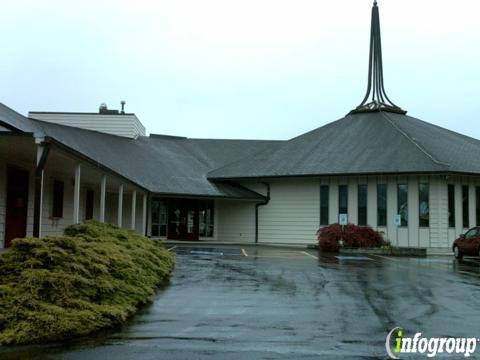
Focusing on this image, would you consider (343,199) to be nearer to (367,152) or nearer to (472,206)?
(367,152)

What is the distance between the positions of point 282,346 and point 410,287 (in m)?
7.14

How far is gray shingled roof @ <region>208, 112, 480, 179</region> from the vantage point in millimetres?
30591

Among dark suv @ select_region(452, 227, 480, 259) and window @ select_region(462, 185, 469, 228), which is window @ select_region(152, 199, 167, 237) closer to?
window @ select_region(462, 185, 469, 228)

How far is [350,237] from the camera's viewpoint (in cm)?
2922

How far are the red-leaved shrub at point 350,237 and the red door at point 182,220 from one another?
8.99 m

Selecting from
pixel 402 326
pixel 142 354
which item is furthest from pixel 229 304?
pixel 142 354

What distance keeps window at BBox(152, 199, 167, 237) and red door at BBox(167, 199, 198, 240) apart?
0.29 meters

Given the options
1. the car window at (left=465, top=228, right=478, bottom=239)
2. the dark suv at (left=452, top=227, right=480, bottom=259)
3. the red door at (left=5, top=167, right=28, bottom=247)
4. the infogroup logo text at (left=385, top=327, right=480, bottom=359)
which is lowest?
the infogroup logo text at (left=385, top=327, right=480, bottom=359)

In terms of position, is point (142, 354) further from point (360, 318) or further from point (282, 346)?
point (360, 318)

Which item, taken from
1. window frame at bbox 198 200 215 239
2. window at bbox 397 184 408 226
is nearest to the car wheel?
window at bbox 397 184 408 226

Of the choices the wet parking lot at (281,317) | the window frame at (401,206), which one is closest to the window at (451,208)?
the window frame at (401,206)

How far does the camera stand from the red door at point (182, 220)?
1399 inches

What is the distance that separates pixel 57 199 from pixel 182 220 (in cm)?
1410

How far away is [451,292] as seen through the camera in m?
12.8
